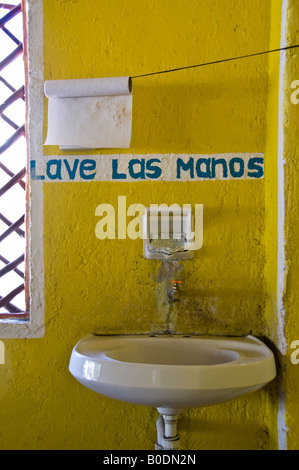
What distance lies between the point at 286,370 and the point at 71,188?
74 centimetres

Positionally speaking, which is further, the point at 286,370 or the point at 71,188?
the point at 71,188

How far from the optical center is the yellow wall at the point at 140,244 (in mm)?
1103

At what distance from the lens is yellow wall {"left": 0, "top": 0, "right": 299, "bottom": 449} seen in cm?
110

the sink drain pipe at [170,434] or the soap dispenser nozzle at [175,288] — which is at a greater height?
the soap dispenser nozzle at [175,288]

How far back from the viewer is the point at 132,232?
113 centimetres

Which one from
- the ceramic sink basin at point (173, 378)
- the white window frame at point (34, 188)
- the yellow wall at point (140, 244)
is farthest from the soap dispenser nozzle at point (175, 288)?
the white window frame at point (34, 188)

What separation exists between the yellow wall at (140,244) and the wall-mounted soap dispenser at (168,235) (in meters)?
0.05

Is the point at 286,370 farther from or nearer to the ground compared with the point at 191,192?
nearer to the ground

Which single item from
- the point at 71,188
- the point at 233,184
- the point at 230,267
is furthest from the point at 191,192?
the point at 71,188

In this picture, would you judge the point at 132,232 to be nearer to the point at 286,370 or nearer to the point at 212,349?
the point at 212,349

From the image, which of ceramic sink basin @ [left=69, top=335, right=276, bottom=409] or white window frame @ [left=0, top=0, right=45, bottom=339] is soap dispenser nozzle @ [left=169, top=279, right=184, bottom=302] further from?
white window frame @ [left=0, top=0, right=45, bottom=339]

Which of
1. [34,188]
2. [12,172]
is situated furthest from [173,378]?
[12,172]

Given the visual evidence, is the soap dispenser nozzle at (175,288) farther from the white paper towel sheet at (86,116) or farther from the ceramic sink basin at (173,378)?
the white paper towel sheet at (86,116)

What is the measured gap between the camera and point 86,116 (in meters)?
A: 1.07
